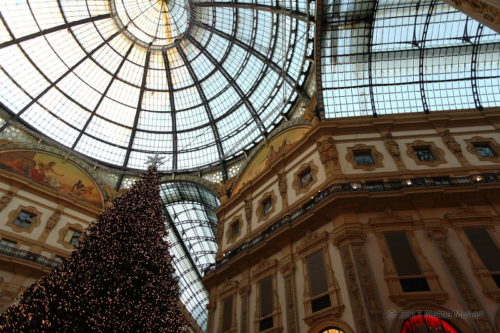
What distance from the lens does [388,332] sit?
1238cm

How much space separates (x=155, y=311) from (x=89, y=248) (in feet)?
12.2

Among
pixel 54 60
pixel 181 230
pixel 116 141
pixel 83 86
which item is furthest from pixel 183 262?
pixel 54 60

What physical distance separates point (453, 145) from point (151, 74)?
33.4 metres

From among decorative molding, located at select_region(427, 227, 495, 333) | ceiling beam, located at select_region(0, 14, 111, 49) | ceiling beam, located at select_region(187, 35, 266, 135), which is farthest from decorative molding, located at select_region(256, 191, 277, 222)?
ceiling beam, located at select_region(0, 14, 111, 49)

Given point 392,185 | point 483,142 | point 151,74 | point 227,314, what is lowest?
point 227,314

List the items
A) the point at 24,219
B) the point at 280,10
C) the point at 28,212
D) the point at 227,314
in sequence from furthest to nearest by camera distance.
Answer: the point at 28,212 → the point at 280,10 → the point at 24,219 → the point at 227,314

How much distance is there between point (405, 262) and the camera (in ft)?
47.7

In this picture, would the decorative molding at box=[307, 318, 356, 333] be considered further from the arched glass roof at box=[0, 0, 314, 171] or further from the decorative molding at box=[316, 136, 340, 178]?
the arched glass roof at box=[0, 0, 314, 171]

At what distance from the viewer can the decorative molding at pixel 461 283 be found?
12.1 metres

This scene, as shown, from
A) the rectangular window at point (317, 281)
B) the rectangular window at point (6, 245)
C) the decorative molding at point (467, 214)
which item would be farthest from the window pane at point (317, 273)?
the rectangular window at point (6, 245)

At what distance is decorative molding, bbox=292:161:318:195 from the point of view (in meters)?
20.0

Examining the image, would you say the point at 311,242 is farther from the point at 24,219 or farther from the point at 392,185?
the point at 24,219

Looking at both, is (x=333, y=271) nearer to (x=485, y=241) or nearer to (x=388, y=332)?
(x=388, y=332)

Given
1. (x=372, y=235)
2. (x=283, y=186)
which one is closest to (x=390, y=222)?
(x=372, y=235)
